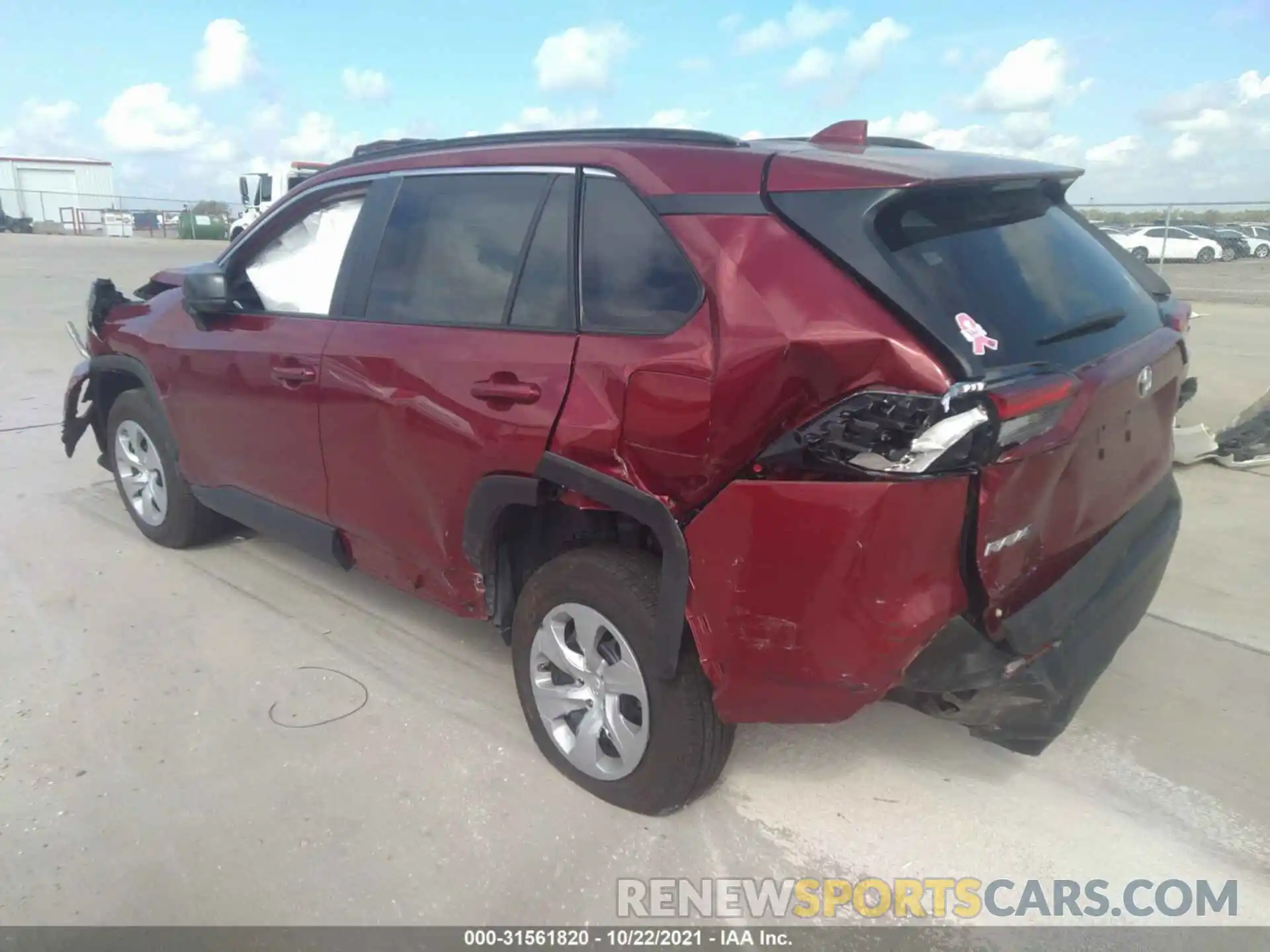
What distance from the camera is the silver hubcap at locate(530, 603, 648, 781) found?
9.05ft

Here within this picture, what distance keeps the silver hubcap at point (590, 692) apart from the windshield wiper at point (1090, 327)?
1409 mm

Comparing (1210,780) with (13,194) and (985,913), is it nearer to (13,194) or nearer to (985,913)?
(985,913)

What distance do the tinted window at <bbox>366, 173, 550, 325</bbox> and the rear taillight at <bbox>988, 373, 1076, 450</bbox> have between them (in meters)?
1.54

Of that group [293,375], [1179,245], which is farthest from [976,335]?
[1179,245]

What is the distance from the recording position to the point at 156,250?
31734 millimetres

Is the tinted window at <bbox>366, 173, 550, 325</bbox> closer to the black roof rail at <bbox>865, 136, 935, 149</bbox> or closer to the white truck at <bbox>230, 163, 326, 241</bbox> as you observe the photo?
the black roof rail at <bbox>865, 136, 935, 149</bbox>

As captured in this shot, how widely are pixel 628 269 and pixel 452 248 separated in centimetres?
82

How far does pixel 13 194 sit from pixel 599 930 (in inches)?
2314

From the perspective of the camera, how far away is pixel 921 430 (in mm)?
2166

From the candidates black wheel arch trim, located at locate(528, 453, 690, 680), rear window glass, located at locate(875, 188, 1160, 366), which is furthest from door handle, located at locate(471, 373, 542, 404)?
rear window glass, located at locate(875, 188, 1160, 366)

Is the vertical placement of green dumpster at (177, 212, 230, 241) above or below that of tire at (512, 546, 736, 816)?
above

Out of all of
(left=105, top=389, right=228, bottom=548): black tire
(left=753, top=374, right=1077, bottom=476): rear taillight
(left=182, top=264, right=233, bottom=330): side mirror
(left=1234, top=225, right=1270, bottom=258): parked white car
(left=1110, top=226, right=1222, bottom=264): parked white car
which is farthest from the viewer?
(left=1234, top=225, right=1270, bottom=258): parked white car

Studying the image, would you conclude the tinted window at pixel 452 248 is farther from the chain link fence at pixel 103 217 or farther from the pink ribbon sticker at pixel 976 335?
the chain link fence at pixel 103 217

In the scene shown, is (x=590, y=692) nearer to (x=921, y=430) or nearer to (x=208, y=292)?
(x=921, y=430)
